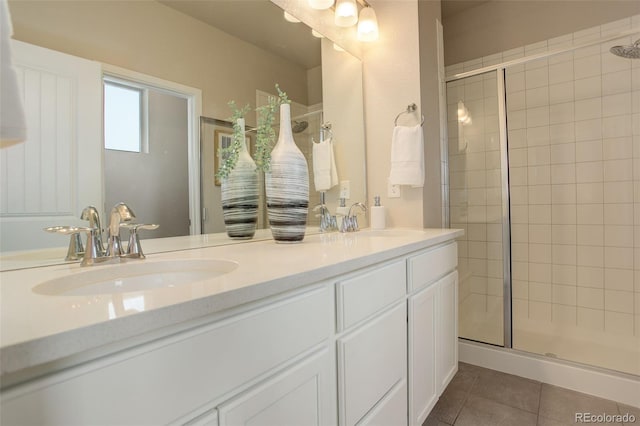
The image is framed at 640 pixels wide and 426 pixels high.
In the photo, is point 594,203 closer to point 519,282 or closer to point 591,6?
point 519,282

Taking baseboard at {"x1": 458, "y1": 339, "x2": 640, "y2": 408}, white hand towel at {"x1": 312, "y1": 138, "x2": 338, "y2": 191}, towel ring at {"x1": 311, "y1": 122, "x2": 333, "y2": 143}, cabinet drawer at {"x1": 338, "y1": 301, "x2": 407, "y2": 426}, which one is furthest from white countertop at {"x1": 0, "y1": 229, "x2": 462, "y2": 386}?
baseboard at {"x1": 458, "y1": 339, "x2": 640, "y2": 408}

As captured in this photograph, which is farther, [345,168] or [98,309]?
[345,168]

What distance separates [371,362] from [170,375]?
0.63 m

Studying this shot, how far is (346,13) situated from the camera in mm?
1748

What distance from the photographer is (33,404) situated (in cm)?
35

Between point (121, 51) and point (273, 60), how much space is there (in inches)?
26.3

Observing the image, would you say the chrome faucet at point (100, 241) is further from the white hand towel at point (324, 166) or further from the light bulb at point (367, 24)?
A: the light bulb at point (367, 24)

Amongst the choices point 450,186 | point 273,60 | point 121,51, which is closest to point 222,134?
point 121,51

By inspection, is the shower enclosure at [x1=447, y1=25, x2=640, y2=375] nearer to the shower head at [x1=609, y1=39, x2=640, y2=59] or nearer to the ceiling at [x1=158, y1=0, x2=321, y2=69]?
the shower head at [x1=609, y1=39, x2=640, y2=59]

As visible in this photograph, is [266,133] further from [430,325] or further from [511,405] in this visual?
[511,405]

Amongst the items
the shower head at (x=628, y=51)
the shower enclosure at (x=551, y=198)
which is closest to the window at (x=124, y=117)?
the shower enclosure at (x=551, y=198)

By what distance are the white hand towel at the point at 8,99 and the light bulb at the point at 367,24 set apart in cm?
178

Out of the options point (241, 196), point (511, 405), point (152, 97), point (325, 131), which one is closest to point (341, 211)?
point (325, 131)

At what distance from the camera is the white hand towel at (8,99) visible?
400 millimetres
